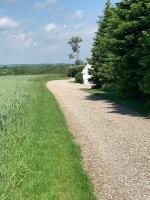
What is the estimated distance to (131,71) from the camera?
24.3 metres

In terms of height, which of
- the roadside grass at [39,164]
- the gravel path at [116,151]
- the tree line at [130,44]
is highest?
the tree line at [130,44]

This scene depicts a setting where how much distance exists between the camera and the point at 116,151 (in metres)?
11.4

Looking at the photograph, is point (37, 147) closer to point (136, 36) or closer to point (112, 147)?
point (112, 147)

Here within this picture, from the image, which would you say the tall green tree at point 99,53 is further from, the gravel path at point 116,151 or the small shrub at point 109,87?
the gravel path at point 116,151

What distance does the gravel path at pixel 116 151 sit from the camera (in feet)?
27.0

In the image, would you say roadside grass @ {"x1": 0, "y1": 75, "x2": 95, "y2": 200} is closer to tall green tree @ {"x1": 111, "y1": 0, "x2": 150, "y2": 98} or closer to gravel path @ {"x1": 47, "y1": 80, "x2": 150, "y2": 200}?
gravel path @ {"x1": 47, "y1": 80, "x2": 150, "y2": 200}

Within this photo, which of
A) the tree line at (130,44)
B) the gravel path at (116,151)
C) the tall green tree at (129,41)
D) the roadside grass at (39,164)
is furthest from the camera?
the tall green tree at (129,41)

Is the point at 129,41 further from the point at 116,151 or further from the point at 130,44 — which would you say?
the point at 116,151

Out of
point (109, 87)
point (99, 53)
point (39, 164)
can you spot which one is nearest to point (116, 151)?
point (39, 164)

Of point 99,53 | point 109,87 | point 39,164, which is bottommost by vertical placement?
point 109,87

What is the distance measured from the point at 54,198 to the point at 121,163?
2.96 metres

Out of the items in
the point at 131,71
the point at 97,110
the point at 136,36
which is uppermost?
the point at 136,36

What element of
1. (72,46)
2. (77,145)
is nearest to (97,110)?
(77,145)

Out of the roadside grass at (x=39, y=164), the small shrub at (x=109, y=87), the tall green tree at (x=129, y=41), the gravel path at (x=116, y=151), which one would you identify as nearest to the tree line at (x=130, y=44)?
the tall green tree at (x=129, y=41)
